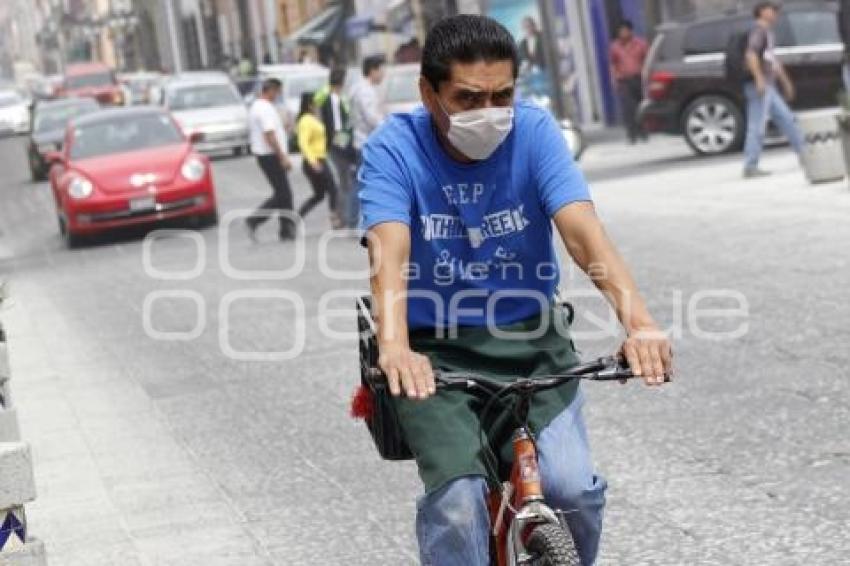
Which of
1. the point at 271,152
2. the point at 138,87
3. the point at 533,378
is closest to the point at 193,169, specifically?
the point at 271,152

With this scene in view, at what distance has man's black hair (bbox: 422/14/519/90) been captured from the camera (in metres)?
4.70

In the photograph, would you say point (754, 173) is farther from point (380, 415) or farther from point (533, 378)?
point (533, 378)

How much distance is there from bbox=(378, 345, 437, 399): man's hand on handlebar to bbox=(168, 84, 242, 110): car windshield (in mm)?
38437

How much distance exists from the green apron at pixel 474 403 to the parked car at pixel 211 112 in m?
36.4

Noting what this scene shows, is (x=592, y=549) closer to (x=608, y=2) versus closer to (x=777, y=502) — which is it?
(x=777, y=502)

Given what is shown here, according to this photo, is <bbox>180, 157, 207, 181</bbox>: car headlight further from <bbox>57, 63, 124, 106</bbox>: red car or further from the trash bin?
<bbox>57, 63, 124, 106</bbox>: red car

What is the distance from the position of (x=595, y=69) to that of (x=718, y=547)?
3384 cm

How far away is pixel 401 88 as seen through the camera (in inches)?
1245

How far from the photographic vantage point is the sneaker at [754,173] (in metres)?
22.3

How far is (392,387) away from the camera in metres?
4.48

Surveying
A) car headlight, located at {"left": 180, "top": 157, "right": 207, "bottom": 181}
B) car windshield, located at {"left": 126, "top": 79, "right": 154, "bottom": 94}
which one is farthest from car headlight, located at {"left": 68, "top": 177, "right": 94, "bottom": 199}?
car windshield, located at {"left": 126, "top": 79, "right": 154, "bottom": 94}

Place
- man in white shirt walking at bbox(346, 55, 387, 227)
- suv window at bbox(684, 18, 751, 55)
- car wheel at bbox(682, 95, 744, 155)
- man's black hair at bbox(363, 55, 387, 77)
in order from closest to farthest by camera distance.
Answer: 1. man in white shirt walking at bbox(346, 55, 387, 227)
2. man's black hair at bbox(363, 55, 387, 77)
3. car wheel at bbox(682, 95, 744, 155)
4. suv window at bbox(684, 18, 751, 55)

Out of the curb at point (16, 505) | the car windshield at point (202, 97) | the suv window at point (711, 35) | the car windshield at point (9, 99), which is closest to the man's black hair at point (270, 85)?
the suv window at point (711, 35)

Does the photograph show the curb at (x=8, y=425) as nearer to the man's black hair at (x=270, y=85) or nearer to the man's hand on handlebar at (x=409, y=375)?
the man's hand on handlebar at (x=409, y=375)
